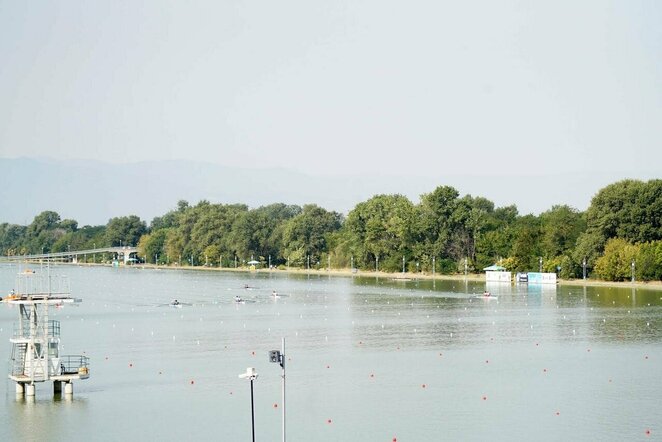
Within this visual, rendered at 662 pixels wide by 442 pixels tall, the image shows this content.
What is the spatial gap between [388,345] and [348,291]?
2010 inches

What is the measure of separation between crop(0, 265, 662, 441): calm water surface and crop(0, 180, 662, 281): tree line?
1852 centimetres

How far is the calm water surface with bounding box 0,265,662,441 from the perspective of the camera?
37.8 meters

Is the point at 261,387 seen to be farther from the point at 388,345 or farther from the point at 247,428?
the point at 388,345

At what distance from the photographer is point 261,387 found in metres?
44.9

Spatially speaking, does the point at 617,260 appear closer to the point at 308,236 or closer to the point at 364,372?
the point at 364,372

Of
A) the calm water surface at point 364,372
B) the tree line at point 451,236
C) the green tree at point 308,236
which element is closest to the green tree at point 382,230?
the tree line at point 451,236

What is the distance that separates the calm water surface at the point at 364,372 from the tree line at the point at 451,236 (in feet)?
60.7

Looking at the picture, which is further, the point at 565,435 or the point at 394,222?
the point at 394,222

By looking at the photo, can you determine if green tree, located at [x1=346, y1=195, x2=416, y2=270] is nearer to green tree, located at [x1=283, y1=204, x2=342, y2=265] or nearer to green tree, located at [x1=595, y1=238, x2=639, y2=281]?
green tree, located at [x1=283, y1=204, x2=342, y2=265]

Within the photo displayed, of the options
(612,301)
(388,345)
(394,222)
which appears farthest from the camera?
(394,222)

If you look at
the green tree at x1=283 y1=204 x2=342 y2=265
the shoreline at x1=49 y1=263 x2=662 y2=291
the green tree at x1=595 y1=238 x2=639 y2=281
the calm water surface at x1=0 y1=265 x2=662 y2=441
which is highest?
the green tree at x1=283 y1=204 x2=342 y2=265

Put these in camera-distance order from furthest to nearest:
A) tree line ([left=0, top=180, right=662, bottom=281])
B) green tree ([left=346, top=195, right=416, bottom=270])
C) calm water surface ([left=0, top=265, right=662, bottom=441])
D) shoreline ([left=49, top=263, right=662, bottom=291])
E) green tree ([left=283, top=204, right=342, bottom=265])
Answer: green tree ([left=283, top=204, right=342, bottom=265]), green tree ([left=346, top=195, right=416, bottom=270]), tree line ([left=0, top=180, right=662, bottom=281]), shoreline ([left=49, top=263, right=662, bottom=291]), calm water surface ([left=0, top=265, right=662, bottom=441])

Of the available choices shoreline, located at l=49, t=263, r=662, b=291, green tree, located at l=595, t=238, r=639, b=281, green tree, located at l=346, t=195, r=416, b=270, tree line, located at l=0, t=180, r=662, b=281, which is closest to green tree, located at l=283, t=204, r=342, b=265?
tree line, located at l=0, t=180, r=662, b=281

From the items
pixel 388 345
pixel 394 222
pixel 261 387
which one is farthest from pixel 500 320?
pixel 394 222
